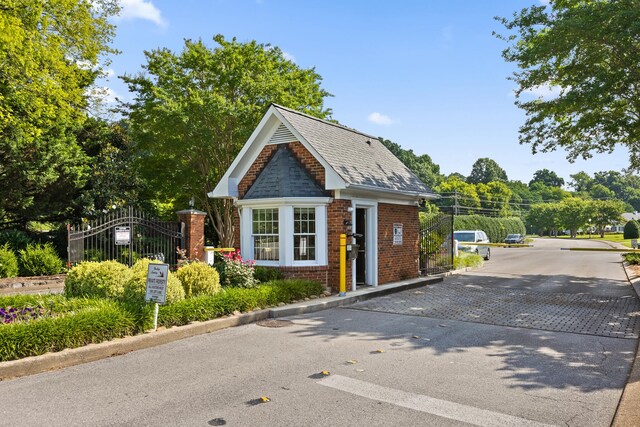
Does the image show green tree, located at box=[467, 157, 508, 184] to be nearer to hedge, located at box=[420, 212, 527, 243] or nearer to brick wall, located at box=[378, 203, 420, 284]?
hedge, located at box=[420, 212, 527, 243]

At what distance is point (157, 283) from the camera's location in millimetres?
7688

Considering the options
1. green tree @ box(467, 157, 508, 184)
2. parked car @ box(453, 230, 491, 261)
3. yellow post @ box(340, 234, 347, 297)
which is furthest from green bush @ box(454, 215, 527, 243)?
green tree @ box(467, 157, 508, 184)

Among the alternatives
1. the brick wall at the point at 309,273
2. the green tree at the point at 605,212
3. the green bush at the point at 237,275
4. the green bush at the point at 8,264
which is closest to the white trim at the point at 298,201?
the brick wall at the point at 309,273

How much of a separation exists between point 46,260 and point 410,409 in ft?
52.8

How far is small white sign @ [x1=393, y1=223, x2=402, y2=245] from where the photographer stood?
585 inches

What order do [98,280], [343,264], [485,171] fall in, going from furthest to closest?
1. [485,171]
2. [343,264]
3. [98,280]

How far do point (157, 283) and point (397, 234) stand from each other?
9.02 m

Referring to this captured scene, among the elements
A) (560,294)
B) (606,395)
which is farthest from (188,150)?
(606,395)

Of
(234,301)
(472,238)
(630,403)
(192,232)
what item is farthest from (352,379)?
(472,238)

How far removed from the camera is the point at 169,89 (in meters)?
20.2

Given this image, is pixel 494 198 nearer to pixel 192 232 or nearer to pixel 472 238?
pixel 472 238

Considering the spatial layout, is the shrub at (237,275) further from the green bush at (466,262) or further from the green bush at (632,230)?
the green bush at (632,230)

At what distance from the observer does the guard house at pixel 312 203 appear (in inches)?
494

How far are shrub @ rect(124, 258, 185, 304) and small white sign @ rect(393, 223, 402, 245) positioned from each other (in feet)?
26.0
